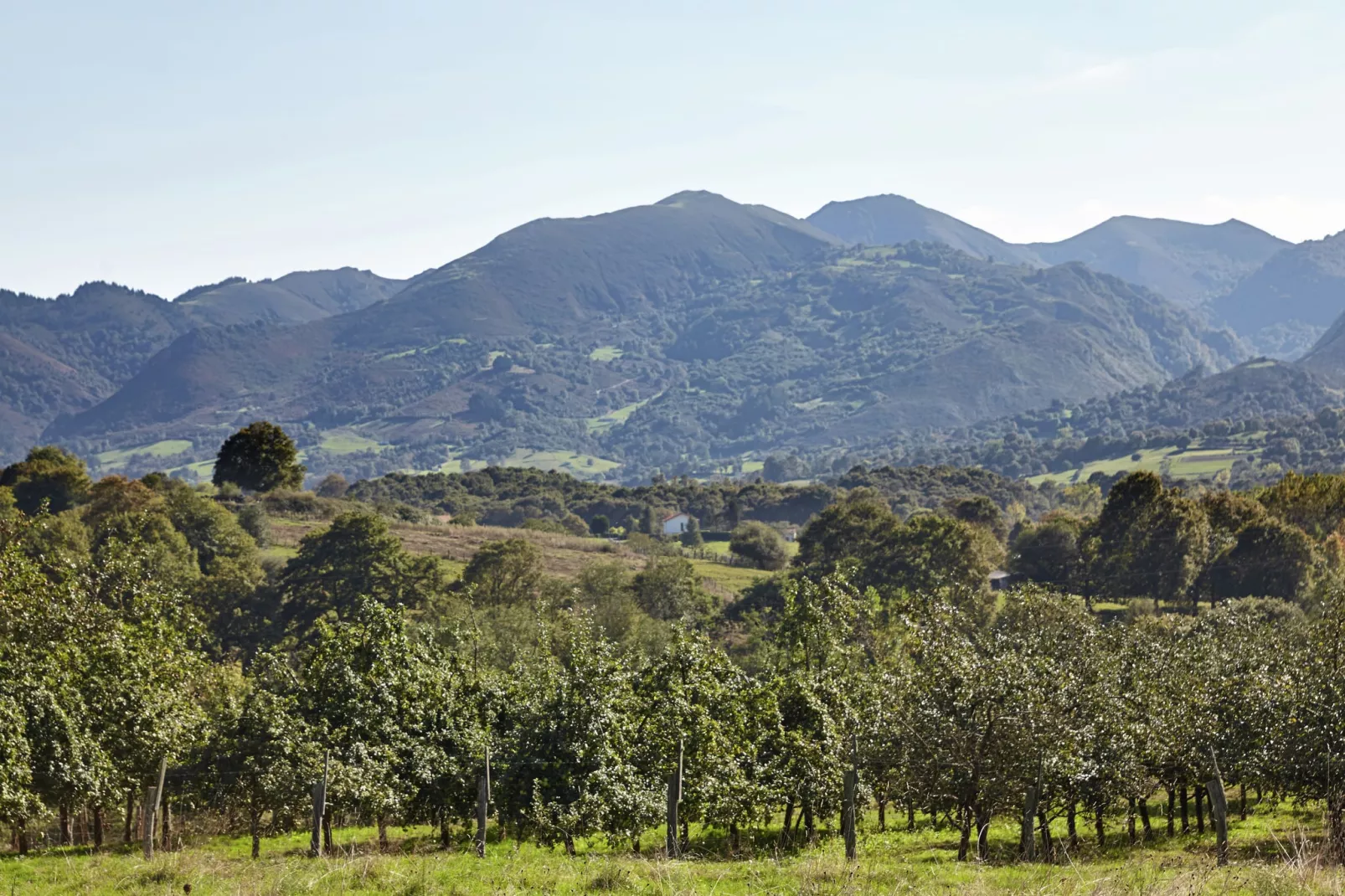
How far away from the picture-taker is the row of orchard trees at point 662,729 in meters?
24.1

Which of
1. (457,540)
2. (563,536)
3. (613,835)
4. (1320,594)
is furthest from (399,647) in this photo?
(563,536)

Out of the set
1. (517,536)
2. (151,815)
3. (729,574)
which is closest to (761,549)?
(729,574)

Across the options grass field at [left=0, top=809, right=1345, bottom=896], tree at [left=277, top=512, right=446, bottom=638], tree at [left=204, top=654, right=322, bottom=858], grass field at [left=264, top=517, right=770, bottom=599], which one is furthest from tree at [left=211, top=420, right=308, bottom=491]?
grass field at [left=0, top=809, right=1345, bottom=896]

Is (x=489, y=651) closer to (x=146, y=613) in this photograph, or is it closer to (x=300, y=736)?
(x=146, y=613)

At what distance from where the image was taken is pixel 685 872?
1994cm

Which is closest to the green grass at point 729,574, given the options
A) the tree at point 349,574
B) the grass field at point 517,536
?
the grass field at point 517,536

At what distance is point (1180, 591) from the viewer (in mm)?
89000

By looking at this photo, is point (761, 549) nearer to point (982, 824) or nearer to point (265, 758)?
point (265, 758)

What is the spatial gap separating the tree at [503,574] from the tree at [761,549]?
145 ft

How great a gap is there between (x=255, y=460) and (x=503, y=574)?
43.3 meters

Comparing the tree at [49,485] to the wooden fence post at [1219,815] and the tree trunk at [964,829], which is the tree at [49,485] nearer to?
the tree trunk at [964,829]

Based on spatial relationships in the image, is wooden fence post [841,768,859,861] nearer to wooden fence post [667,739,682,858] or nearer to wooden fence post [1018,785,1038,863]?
wooden fence post [667,739,682,858]

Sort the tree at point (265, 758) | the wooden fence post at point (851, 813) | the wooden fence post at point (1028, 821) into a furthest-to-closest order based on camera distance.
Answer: the tree at point (265, 758)
the wooden fence post at point (1028, 821)
the wooden fence post at point (851, 813)

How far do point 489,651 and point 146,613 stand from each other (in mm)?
24255
